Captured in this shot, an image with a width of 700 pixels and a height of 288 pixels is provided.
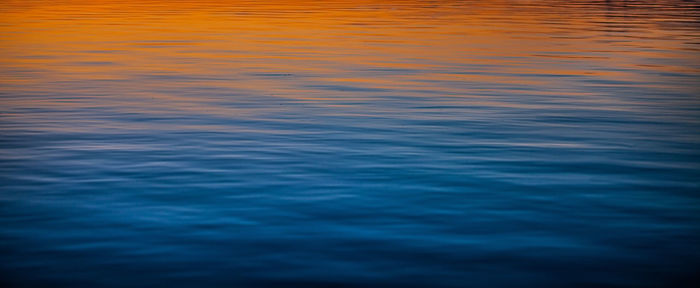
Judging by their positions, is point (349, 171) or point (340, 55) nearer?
point (349, 171)

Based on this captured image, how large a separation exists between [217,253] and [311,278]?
36.3 inches

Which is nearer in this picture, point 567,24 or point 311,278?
point 311,278

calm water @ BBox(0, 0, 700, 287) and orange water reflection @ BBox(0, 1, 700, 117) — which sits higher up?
orange water reflection @ BBox(0, 1, 700, 117)

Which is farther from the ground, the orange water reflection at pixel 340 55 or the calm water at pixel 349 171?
the orange water reflection at pixel 340 55

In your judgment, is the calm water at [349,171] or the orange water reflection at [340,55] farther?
the orange water reflection at [340,55]

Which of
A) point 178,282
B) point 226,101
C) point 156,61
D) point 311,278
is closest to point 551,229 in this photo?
point 311,278

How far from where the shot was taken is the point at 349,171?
34.3 ft

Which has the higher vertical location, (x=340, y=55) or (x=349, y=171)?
(x=340, y=55)

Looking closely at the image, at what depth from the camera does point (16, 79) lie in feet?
64.3

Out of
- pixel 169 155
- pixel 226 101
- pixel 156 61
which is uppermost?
pixel 156 61

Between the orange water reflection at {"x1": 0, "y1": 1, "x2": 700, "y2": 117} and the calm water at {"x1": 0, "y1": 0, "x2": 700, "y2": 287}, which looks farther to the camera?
the orange water reflection at {"x1": 0, "y1": 1, "x2": 700, "y2": 117}

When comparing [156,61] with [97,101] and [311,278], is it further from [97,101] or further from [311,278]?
[311,278]

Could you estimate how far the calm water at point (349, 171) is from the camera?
23.4ft

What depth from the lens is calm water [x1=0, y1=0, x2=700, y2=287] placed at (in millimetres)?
7141
